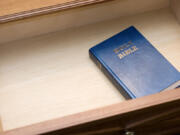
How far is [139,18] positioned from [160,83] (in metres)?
0.26

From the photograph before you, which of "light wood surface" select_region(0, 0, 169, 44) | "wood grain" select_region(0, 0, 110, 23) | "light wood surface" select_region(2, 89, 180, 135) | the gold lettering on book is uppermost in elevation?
"wood grain" select_region(0, 0, 110, 23)

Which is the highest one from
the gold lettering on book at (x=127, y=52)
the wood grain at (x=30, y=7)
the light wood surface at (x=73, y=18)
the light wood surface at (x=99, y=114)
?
the wood grain at (x=30, y=7)

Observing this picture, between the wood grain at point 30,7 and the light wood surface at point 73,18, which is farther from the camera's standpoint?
the light wood surface at point 73,18

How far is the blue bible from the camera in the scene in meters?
0.77

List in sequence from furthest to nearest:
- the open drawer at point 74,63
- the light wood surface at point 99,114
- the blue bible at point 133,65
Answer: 1. the blue bible at point 133,65
2. the open drawer at point 74,63
3. the light wood surface at point 99,114

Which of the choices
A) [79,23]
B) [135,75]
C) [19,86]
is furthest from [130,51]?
[19,86]

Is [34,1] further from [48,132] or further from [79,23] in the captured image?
[48,132]

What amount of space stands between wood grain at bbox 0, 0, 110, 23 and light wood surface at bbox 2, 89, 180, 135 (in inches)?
11.9

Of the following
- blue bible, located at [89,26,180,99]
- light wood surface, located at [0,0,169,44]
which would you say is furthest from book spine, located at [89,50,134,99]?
light wood surface, located at [0,0,169,44]

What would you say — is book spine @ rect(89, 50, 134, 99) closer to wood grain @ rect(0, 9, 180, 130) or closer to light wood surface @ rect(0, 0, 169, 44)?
wood grain @ rect(0, 9, 180, 130)

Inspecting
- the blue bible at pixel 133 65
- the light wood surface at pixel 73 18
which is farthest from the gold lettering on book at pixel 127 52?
the light wood surface at pixel 73 18

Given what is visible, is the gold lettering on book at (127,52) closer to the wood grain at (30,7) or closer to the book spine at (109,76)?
the book spine at (109,76)

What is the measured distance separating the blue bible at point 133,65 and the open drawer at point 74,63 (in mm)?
37

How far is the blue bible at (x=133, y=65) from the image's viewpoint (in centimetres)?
77
